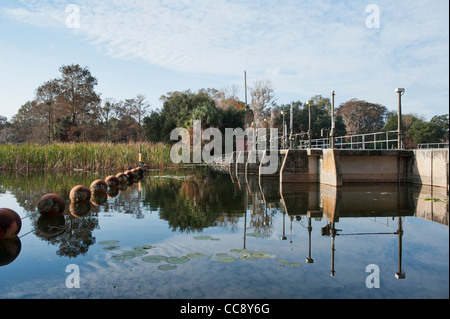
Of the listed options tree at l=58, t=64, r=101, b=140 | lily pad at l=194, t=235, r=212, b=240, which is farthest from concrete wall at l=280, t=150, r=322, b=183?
tree at l=58, t=64, r=101, b=140

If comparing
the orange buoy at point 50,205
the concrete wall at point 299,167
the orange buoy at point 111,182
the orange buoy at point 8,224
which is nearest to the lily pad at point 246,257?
the orange buoy at point 8,224

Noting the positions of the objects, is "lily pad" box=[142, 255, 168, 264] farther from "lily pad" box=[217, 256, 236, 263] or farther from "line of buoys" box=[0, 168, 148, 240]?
"line of buoys" box=[0, 168, 148, 240]

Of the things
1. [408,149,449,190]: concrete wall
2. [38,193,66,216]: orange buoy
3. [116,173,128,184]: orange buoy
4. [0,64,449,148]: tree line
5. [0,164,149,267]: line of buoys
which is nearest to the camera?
[0,164,149,267]: line of buoys

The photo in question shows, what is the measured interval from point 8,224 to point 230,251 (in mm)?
3914

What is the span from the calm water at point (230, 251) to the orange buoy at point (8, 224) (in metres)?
0.21

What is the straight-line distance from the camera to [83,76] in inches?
1895

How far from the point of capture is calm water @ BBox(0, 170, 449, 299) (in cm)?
431

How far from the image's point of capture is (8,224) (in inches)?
252

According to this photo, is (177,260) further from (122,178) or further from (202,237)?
(122,178)

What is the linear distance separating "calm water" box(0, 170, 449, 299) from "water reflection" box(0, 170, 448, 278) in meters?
0.03

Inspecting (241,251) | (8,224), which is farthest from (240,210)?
(8,224)

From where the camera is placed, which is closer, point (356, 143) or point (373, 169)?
point (373, 169)

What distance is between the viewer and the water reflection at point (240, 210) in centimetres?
693
